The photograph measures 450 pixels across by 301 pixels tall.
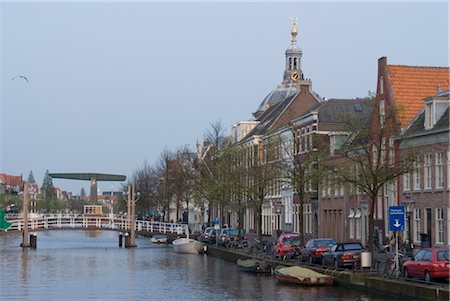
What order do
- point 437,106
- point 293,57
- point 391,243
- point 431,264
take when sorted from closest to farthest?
point 431,264 < point 391,243 < point 437,106 < point 293,57

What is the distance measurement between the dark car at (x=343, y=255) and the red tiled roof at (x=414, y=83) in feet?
57.7

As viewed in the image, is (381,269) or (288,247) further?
(288,247)

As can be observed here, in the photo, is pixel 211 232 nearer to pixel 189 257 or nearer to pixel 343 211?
pixel 189 257

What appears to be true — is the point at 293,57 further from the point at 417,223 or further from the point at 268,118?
the point at 417,223

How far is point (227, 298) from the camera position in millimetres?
43281

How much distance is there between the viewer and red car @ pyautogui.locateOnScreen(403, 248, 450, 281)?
38.2 meters

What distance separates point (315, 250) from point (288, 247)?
21.9 feet

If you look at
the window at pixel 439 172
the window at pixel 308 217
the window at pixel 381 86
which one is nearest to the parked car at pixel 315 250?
the window at pixel 439 172

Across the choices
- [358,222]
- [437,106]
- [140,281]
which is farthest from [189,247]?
[437,106]

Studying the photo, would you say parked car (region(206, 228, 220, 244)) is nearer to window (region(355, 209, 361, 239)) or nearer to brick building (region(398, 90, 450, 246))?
window (region(355, 209, 361, 239))

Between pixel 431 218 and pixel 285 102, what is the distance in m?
55.2

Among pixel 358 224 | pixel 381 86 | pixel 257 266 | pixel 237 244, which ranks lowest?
pixel 257 266

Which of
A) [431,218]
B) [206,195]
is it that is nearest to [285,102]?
[206,195]

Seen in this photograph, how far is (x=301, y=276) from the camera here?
48562 millimetres
